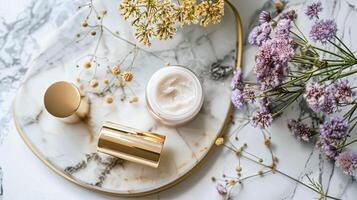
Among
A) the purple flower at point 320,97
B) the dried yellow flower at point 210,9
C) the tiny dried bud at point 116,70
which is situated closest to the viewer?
the purple flower at point 320,97

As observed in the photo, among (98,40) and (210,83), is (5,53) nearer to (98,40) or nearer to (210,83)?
(98,40)

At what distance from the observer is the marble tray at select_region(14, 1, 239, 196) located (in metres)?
0.92

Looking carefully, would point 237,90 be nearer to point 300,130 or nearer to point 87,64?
point 300,130

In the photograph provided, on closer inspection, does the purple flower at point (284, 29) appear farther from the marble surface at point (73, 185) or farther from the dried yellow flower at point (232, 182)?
the dried yellow flower at point (232, 182)

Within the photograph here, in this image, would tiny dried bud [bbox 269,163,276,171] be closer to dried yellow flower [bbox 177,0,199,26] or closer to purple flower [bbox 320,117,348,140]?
purple flower [bbox 320,117,348,140]

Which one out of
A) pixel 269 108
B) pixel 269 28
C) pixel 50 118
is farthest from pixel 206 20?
pixel 50 118

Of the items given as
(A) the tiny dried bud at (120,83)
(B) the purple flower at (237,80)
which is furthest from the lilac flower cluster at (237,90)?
(A) the tiny dried bud at (120,83)

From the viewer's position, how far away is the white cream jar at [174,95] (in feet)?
2.93

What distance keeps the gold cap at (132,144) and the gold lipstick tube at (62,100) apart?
7 cm

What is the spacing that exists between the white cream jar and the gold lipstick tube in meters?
0.14

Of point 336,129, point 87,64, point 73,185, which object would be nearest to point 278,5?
point 336,129

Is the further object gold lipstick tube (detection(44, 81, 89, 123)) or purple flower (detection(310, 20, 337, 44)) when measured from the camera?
gold lipstick tube (detection(44, 81, 89, 123))

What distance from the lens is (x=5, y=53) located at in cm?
97

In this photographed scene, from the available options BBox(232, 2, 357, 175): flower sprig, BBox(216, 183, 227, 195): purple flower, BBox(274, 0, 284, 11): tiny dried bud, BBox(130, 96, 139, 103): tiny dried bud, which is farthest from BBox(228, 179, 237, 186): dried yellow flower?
BBox(274, 0, 284, 11): tiny dried bud
